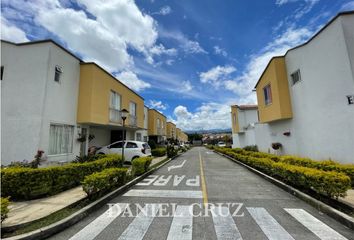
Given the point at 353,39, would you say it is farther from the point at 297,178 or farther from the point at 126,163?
the point at 126,163

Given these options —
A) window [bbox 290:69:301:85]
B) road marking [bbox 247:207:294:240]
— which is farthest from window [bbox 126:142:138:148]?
window [bbox 290:69:301:85]

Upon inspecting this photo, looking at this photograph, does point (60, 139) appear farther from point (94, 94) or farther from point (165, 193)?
point (165, 193)

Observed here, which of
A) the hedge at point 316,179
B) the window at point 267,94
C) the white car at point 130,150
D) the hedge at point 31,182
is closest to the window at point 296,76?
the window at point 267,94

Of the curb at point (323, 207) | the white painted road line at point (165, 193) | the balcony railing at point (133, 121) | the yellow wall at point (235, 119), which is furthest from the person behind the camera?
the yellow wall at point (235, 119)

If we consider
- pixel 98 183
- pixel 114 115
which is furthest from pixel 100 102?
pixel 98 183

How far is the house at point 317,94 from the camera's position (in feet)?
28.5

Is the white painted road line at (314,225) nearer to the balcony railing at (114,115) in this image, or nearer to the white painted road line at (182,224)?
the white painted road line at (182,224)

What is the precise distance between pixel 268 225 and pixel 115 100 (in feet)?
51.5

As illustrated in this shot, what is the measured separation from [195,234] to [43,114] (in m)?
10.1

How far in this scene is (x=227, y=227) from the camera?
13.9ft

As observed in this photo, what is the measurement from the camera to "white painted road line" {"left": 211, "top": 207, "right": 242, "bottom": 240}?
3.87 metres

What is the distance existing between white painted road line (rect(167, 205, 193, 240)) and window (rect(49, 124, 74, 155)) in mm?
9084

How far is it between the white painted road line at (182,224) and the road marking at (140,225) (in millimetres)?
581

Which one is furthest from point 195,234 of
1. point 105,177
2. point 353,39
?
point 353,39
